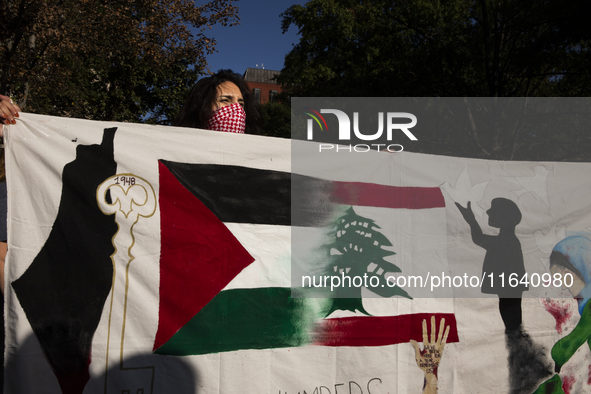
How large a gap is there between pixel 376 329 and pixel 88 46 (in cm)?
670

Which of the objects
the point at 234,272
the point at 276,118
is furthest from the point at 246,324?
the point at 276,118

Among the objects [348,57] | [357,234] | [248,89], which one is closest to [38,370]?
[357,234]

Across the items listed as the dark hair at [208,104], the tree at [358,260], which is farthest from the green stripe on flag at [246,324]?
the dark hair at [208,104]

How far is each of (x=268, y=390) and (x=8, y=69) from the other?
544cm

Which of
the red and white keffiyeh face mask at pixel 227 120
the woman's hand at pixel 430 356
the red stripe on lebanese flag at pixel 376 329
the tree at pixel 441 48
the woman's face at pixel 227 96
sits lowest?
the woman's hand at pixel 430 356

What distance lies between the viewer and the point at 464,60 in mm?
10492

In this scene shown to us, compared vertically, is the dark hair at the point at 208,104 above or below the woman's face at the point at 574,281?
above

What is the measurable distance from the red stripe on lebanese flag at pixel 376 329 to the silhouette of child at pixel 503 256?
40cm

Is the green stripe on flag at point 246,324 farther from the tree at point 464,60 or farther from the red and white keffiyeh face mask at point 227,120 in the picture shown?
the tree at point 464,60

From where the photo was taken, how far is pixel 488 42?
9.87 metres

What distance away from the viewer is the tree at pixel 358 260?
238 centimetres

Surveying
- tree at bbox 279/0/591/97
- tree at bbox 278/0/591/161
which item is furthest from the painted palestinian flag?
tree at bbox 279/0/591/97

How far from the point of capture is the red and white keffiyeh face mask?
2.66 m

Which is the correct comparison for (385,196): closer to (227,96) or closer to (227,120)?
(227,120)
